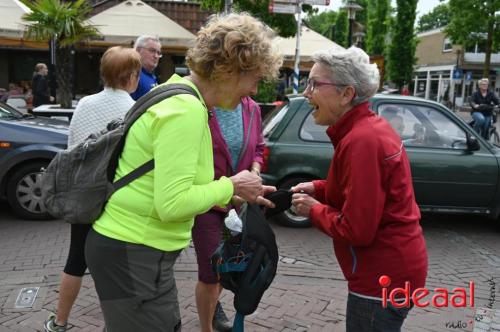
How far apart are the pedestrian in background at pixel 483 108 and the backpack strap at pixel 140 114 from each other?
42.6 feet

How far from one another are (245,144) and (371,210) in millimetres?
1388

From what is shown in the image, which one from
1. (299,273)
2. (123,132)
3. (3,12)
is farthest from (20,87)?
(123,132)

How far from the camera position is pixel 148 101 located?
1.85 meters

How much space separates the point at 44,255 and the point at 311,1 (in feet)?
25.2

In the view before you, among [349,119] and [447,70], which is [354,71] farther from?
[447,70]

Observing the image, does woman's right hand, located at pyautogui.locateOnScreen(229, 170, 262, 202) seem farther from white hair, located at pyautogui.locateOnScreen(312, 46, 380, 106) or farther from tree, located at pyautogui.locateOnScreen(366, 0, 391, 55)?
tree, located at pyautogui.locateOnScreen(366, 0, 391, 55)

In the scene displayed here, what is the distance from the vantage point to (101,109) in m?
3.20

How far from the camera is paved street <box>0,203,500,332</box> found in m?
3.83

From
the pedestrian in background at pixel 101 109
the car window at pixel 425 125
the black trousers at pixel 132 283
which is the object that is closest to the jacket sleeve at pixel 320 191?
the black trousers at pixel 132 283

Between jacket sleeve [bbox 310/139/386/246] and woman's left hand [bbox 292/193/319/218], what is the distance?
0.72 feet

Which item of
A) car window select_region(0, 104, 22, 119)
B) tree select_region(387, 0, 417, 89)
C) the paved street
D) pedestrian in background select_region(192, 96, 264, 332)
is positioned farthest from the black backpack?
tree select_region(387, 0, 417, 89)

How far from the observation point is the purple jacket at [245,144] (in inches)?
122

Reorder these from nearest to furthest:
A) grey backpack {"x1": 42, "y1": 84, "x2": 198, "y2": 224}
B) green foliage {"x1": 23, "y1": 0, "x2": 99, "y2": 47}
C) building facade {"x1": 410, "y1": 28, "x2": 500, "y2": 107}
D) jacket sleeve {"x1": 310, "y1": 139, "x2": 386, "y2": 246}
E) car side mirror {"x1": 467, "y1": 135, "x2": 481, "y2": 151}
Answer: grey backpack {"x1": 42, "y1": 84, "x2": 198, "y2": 224} < jacket sleeve {"x1": 310, "y1": 139, "x2": 386, "y2": 246} < car side mirror {"x1": 467, "y1": 135, "x2": 481, "y2": 151} < green foliage {"x1": 23, "y1": 0, "x2": 99, "y2": 47} < building facade {"x1": 410, "y1": 28, "x2": 500, "y2": 107}

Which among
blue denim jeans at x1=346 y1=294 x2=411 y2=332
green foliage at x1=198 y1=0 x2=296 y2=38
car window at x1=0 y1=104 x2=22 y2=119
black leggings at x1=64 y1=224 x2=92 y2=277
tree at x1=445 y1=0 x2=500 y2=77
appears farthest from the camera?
tree at x1=445 y1=0 x2=500 y2=77
